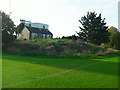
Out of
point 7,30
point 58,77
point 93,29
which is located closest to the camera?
point 58,77

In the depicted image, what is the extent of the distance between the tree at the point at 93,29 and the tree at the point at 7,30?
22.0 meters

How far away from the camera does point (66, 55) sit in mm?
19453

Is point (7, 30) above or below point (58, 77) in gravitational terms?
above

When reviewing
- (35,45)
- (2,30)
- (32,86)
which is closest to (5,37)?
(2,30)

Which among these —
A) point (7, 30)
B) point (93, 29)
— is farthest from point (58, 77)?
point (93, 29)

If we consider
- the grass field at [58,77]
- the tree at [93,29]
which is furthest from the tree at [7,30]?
the tree at [93,29]

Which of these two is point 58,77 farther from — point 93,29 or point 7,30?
point 93,29

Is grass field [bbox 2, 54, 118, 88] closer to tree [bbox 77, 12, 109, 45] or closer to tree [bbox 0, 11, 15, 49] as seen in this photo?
tree [bbox 0, 11, 15, 49]

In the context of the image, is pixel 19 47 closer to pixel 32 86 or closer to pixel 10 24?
pixel 10 24

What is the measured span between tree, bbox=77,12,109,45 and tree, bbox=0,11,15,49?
21968mm

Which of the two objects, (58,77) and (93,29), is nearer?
(58,77)

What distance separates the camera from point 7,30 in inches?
1020

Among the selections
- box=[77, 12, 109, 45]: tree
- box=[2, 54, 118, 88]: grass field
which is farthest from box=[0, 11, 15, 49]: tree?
box=[77, 12, 109, 45]: tree

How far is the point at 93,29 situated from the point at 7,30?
937 inches
